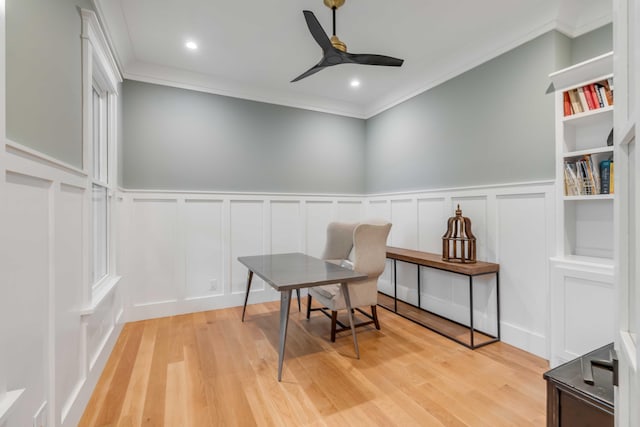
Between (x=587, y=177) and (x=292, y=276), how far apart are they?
88.7 inches

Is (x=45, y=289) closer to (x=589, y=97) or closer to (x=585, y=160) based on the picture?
(x=585, y=160)

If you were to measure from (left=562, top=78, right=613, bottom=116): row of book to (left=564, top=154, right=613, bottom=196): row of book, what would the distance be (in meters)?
0.35

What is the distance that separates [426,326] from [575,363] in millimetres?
1967

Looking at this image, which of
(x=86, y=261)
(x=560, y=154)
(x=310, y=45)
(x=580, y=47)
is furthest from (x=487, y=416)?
(x=310, y=45)

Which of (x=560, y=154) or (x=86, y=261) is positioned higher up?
(x=560, y=154)

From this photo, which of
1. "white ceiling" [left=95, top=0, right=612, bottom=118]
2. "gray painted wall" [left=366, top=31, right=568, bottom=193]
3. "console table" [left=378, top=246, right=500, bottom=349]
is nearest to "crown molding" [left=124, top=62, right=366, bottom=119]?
"white ceiling" [left=95, top=0, right=612, bottom=118]

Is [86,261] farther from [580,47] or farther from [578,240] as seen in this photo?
[580,47]

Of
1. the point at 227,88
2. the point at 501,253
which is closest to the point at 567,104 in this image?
the point at 501,253

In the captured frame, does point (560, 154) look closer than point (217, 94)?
Yes

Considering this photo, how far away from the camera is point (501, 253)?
2605 millimetres

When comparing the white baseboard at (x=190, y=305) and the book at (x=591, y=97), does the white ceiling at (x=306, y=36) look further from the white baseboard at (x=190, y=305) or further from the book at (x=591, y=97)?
the white baseboard at (x=190, y=305)

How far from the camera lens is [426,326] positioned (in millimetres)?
2891

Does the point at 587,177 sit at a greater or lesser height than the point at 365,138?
lesser

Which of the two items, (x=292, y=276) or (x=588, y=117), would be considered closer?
(x=588, y=117)
